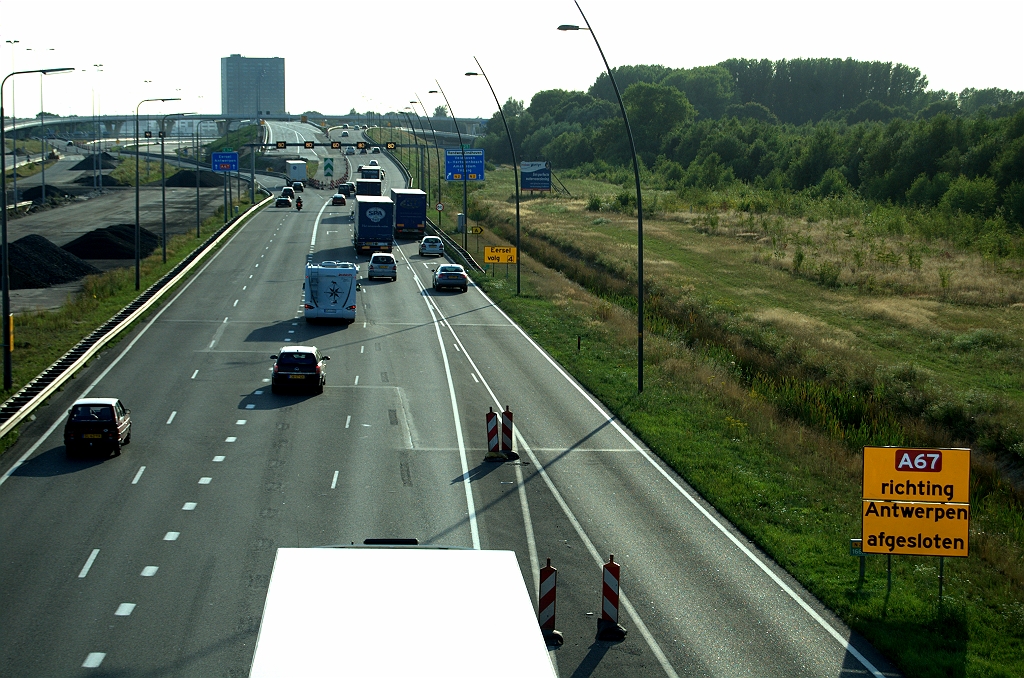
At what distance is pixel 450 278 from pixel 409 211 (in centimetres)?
2372

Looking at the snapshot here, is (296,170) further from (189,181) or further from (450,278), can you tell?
(450,278)

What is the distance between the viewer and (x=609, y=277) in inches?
2552

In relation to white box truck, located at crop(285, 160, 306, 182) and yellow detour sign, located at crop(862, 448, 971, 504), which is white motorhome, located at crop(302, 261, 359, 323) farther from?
white box truck, located at crop(285, 160, 306, 182)

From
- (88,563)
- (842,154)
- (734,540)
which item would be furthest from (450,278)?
(842,154)

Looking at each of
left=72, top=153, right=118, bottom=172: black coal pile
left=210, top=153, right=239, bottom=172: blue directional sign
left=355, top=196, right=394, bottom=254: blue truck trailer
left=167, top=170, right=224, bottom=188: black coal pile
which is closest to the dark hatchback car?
left=355, top=196, right=394, bottom=254: blue truck trailer

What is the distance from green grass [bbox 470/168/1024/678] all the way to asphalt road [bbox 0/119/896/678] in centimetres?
105

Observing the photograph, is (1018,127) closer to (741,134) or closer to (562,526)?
(741,134)

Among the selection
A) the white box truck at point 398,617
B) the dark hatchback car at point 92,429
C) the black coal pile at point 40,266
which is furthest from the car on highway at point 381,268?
the white box truck at point 398,617

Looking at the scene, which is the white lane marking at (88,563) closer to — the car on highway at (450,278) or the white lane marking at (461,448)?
the white lane marking at (461,448)

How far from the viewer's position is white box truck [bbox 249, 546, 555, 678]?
7.83 meters

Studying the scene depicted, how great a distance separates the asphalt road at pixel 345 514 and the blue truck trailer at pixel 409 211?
40435 mm

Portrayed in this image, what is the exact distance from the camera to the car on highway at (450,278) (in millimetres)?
60219

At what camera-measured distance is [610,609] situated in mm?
16328

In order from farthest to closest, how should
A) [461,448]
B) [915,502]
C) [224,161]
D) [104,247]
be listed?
[224,161], [104,247], [461,448], [915,502]
